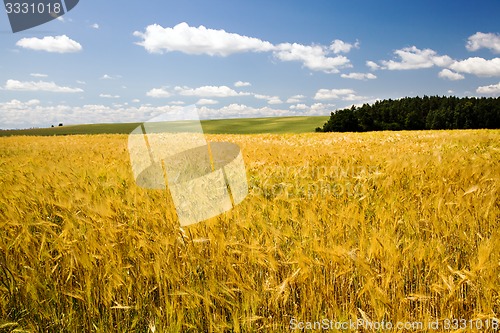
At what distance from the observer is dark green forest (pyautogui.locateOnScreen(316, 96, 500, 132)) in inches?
2217

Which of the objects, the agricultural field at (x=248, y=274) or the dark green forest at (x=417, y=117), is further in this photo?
the dark green forest at (x=417, y=117)

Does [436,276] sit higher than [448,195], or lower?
lower

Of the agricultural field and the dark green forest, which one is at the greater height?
the dark green forest

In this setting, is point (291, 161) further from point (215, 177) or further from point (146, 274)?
point (146, 274)

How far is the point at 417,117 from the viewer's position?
67.8 m

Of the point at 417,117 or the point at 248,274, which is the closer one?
the point at 248,274

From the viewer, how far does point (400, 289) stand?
168cm

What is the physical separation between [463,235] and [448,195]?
45.4 inches

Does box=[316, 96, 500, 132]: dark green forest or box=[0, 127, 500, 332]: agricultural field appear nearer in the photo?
box=[0, 127, 500, 332]: agricultural field

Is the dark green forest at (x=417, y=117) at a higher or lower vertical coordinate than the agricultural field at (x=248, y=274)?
higher

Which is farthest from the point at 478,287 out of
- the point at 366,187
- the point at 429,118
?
the point at 429,118

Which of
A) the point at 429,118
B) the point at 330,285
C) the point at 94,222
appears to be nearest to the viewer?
the point at 330,285

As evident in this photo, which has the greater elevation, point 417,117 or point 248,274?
point 417,117

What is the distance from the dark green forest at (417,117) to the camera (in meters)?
56.3
